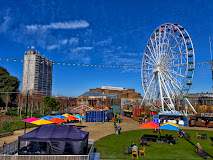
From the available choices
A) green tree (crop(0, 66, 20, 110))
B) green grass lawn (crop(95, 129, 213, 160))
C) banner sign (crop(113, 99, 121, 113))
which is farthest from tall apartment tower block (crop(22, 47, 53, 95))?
green grass lawn (crop(95, 129, 213, 160))

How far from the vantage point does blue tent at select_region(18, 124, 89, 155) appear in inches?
383

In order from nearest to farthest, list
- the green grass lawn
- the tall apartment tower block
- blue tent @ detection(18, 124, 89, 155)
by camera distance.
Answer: blue tent @ detection(18, 124, 89, 155) → the green grass lawn → the tall apartment tower block

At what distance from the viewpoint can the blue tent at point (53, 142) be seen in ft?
31.9

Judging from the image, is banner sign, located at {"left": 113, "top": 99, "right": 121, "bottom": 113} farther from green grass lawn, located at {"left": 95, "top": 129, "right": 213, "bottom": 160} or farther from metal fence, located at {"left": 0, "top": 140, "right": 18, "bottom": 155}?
metal fence, located at {"left": 0, "top": 140, "right": 18, "bottom": 155}

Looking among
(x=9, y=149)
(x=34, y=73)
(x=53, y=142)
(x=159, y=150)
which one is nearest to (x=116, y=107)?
(x=159, y=150)

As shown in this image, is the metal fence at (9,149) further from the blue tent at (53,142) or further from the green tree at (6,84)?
the green tree at (6,84)

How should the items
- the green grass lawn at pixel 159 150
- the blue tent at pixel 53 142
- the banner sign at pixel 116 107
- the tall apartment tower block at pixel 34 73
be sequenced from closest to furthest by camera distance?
1. the blue tent at pixel 53 142
2. the green grass lawn at pixel 159 150
3. the banner sign at pixel 116 107
4. the tall apartment tower block at pixel 34 73

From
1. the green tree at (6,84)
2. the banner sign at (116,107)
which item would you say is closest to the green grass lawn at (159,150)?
the banner sign at (116,107)

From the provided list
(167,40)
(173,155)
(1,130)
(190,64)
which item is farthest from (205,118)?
(1,130)

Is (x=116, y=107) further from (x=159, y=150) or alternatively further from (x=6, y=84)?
(x=6, y=84)

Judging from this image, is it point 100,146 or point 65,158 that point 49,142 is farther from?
point 100,146

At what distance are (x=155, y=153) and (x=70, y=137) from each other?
21.9ft

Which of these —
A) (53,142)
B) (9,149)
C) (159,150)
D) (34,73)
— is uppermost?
(34,73)

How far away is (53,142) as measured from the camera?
32.2 ft
